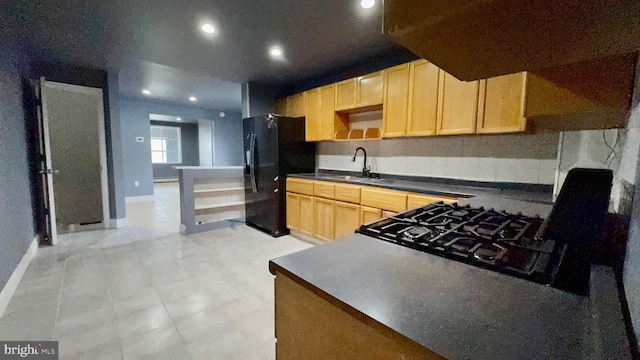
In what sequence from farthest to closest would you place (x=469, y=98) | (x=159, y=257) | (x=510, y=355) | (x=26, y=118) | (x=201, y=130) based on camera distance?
1. (x=201, y=130)
2. (x=26, y=118)
3. (x=159, y=257)
4. (x=469, y=98)
5. (x=510, y=355)

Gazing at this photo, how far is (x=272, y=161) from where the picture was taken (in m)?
3.83

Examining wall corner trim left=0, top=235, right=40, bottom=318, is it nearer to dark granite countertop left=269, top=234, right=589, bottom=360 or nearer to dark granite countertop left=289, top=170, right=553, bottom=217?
dark granite countertop left=269, top=234, right=589, bottom=360

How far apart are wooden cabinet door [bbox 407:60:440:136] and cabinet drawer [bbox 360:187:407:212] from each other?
0.71 metres

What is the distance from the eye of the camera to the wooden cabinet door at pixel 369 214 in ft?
9.07

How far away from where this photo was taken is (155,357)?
1.55 m

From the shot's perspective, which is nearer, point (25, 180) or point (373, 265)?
point (373, 265)

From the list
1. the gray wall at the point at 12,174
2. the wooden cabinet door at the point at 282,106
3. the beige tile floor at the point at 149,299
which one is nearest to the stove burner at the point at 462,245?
the beige tile floor at the point at 149,299

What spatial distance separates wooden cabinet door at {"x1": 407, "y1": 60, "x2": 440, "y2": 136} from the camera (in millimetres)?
2617

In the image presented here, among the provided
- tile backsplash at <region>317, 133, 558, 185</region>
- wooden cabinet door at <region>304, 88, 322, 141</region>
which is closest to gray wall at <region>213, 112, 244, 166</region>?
wooden cabinet door at <region>304, 88, 322, 141</region>

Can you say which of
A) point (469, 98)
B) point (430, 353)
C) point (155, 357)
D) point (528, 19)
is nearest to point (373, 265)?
point (430, 353)

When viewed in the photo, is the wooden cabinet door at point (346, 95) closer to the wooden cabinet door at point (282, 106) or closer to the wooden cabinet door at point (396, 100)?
the wooden cabinet door at point (396, 100)

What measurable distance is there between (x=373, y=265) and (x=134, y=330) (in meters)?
1.90

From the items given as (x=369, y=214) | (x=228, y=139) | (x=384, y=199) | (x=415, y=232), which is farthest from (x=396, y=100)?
(x=228, y=139)

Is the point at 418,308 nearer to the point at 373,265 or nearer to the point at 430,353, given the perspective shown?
the point at 430,353
